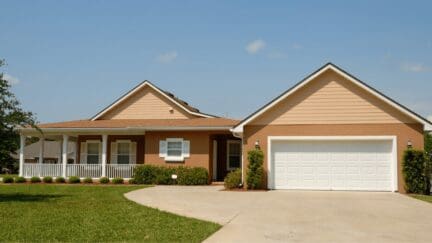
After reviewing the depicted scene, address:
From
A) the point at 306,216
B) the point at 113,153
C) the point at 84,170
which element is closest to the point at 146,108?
the point at 113,153

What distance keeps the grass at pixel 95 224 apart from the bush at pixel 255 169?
7249 millimetres

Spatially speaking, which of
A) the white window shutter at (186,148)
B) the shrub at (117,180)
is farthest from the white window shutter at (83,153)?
the white window shutter at (186,148)

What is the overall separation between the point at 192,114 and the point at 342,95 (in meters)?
10.9

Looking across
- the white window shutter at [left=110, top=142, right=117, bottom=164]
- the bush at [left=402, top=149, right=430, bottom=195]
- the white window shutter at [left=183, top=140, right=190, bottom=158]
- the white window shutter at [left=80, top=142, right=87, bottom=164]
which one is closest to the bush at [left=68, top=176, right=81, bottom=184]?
the white window shutter at [left=110, top=142, right=117, bottom=164]

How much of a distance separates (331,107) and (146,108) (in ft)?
43.0

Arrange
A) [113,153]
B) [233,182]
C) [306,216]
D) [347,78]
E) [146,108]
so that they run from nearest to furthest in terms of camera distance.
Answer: [306,216] < [347,78] < [233,182] < [113,153] < [146,108]

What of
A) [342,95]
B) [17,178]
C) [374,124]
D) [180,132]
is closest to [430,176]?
[374,124]

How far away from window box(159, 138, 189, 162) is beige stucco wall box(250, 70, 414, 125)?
5.59 meters

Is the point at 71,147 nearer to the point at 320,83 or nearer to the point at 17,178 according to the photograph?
the point at 17,178

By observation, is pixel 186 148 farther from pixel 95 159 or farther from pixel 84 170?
pixel 95 159

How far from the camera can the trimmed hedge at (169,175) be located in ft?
78.5

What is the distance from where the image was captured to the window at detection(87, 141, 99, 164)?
28.7 metres

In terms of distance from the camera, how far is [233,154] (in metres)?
27.3

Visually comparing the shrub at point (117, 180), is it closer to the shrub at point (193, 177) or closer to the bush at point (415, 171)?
the shrub at point (193, 177)
